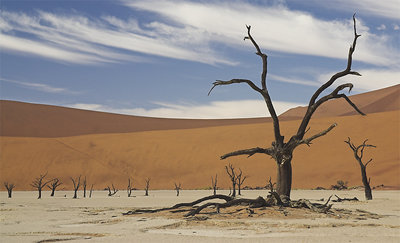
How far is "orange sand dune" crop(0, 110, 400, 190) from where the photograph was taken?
4559 centimetres

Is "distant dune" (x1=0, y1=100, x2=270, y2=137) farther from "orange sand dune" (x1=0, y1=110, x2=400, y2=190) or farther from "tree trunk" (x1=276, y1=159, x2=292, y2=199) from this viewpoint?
"tree trunk" (x1=276, y1=159, x2=292, y2=199)

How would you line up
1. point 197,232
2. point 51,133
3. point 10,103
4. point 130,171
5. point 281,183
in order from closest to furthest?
point 197,232, point 281,183, point 130,171, point 51,133, point 10,103

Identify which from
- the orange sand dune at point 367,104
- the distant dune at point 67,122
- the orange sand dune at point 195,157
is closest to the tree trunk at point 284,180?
the orange sand dune at point 195,157

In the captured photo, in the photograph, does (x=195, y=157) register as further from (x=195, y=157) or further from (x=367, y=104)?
(x=367, y=104)

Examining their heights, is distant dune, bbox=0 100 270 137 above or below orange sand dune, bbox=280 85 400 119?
below

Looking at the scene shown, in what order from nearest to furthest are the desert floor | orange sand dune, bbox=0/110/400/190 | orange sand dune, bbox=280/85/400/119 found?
the desert floor
orange sand dune, bbox=0/110/400/190
orange sand dune, bbox=280/85/400/119

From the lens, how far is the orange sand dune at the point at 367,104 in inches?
3994

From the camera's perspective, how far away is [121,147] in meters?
60.3

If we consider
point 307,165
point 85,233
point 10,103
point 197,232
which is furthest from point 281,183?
point 10,103

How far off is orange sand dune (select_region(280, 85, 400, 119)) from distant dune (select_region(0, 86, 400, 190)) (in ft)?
142

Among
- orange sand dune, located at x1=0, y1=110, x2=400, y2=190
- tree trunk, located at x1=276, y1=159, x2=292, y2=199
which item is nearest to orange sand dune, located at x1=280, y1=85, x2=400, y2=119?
orange sand dune, located at x1=0, y1=110, x2=400, y2=190

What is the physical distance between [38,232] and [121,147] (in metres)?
49.0

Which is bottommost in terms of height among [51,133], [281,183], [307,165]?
[281,183]

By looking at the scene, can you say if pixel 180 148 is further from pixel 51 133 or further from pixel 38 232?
→ pixel 38 232
